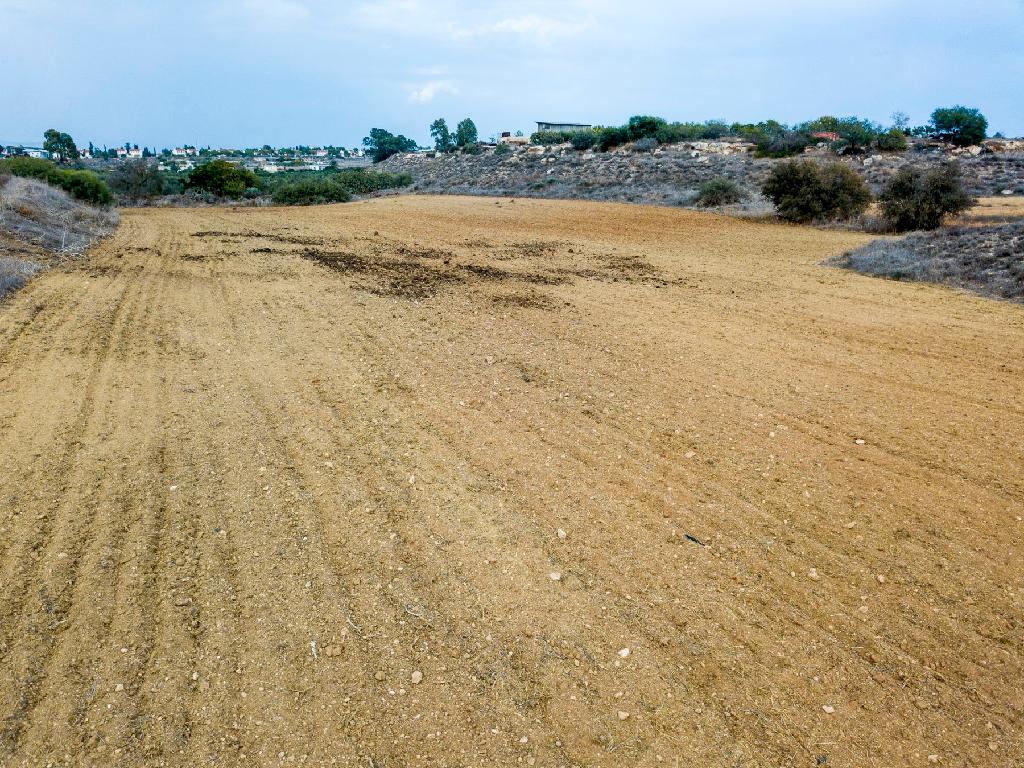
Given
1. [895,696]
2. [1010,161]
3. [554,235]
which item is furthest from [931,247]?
[1010,161]

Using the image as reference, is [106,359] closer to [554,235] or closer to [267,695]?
[267,695]

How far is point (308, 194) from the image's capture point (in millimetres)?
35250

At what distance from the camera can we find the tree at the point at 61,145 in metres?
48.8

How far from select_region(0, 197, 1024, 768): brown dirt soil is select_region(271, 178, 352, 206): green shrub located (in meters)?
28.4

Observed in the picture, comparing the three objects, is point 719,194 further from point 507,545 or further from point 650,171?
point 507,545

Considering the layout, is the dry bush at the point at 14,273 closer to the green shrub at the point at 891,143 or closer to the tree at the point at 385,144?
the green shrub at the point at 891,143

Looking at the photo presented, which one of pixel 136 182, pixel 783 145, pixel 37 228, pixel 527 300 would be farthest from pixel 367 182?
pixel 527 300

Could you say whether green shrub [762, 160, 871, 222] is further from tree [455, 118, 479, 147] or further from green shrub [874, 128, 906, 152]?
tree [455, 118, 479, 147]

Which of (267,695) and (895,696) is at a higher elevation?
(267,695)

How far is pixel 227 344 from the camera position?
775 cm

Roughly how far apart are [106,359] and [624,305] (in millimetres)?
7274

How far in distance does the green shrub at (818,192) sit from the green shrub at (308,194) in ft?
81.7

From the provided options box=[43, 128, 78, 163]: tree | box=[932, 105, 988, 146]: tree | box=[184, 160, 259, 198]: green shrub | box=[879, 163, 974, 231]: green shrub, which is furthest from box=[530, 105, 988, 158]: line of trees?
box=[43, 128, 78, 163]: tree

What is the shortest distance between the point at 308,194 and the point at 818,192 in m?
26.7
